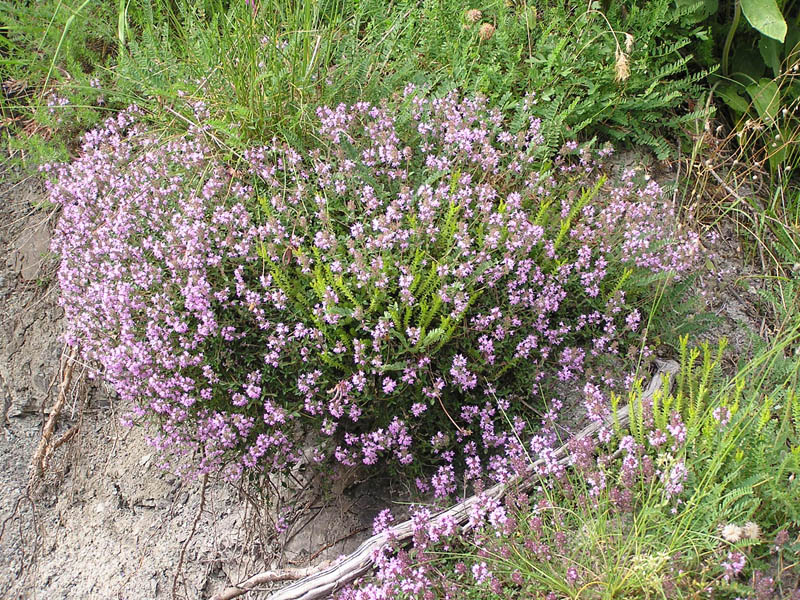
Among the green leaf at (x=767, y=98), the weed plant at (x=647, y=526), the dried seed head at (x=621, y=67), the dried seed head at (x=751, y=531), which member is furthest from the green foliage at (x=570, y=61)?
the dried seed head at (x=751, y=531)

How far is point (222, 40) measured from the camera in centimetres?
317

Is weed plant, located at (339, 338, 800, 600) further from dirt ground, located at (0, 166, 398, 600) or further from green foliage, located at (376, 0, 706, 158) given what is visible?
green foliage, located at (376, 0, 706, 158)

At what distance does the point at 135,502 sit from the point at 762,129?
3.30 metres

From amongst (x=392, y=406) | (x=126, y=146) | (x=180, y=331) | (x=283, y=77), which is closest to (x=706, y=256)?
(x=392, y=406)

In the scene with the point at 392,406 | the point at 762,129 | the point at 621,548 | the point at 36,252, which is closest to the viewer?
the point at 621,548

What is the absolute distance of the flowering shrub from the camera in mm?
2420

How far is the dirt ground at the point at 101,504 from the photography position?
2748 millimetres

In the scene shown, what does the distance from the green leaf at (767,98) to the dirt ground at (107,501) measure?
675mm

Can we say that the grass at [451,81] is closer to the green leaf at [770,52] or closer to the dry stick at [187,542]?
the green leaf at [770,52]

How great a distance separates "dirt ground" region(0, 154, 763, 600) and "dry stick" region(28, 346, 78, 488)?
0.13 ft

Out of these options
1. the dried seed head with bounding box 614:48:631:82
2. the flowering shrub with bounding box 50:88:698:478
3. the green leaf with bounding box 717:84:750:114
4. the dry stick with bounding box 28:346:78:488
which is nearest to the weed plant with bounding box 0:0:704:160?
the dried seed head with bounding box 614:48:631:82

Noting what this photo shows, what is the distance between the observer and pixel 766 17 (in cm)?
308

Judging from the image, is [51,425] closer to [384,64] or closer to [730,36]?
[384,64]

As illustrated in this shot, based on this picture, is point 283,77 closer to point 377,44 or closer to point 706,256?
point 377,44
